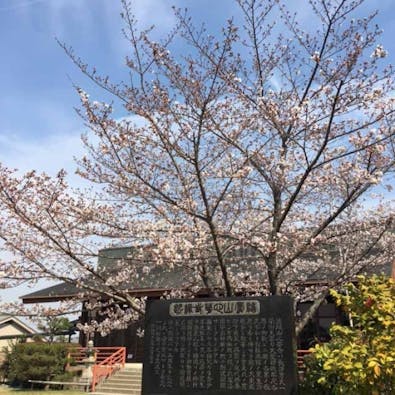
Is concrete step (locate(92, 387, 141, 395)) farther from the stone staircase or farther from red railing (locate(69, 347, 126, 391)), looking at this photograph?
red railing (locate(69, 347, 126, 391))

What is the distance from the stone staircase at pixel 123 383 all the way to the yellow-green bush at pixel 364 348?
11.4 metres

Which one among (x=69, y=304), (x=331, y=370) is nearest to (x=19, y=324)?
(x=69, y=304)

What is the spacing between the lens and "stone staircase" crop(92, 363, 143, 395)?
16.1 metres

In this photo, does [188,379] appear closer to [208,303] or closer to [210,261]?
[208,303]

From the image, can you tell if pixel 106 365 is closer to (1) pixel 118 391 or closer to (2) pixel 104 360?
(2) pixel 104 360

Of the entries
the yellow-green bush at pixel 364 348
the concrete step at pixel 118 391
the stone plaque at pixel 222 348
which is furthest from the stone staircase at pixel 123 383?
the yellow-green bush at pixel 364 348

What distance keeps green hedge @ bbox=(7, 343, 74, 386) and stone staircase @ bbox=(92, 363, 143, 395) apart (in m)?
2.33

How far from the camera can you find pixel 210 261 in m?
9.30

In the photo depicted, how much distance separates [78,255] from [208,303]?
3.15 metres

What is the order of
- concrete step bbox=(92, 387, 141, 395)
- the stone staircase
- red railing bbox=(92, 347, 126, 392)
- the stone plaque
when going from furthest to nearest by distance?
red railing bbox=(92, 347, 126, 392) < the stone staircase < concrete step bbox=(92, 387, 141, 395) < the stone plaque

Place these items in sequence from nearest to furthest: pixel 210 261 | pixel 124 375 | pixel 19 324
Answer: pixel 210 261 → pixel 124 375 → pixel 19 324

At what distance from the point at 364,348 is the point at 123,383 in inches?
541

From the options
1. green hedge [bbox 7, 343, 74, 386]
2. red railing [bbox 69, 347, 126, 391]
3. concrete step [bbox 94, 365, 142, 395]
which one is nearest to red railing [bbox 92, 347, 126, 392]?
red railing [bbox 69, 347, 126, 391]

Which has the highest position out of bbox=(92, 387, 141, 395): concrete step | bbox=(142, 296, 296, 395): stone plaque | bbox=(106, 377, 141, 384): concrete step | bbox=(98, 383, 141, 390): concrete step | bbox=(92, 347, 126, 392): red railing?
bbox=(142, 296, 296, 395): stone plaque
